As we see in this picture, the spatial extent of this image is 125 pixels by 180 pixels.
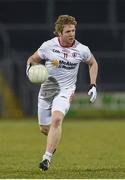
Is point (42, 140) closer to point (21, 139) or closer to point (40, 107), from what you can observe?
point (21, 139)

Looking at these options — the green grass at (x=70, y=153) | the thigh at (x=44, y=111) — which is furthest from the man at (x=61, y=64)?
the green grass at (x=70, y=153)

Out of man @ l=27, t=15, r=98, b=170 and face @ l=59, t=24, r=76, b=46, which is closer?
face @ l=59, t=24, r=76, b=46

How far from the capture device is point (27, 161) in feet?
43.3

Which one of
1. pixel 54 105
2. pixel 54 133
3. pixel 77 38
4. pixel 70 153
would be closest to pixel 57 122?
pixel 54 133

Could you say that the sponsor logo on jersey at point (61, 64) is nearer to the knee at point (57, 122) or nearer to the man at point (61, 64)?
the man at point (61, 64)

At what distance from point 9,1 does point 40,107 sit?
25.6 m

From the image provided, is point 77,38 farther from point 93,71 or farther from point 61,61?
point 61,61

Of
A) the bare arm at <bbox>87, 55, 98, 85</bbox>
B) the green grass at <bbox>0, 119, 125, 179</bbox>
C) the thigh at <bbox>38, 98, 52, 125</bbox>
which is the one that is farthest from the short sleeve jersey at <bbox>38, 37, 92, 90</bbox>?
the green grass at <bbox>0, 119, 125, 179</bbox>

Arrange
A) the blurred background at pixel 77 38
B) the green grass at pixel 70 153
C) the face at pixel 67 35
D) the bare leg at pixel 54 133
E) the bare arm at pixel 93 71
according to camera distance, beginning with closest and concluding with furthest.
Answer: the green grass at pixel 70 153 < the bare leg at pixel 54 133 < the face at pixel 67 35 < the bare arm at pixel 93 71 < the blurred background at pixel 77 38

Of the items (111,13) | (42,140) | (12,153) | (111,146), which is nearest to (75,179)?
(12,153)

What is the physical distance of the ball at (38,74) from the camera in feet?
36.7

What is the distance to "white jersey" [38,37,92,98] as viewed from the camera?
11.5 metres

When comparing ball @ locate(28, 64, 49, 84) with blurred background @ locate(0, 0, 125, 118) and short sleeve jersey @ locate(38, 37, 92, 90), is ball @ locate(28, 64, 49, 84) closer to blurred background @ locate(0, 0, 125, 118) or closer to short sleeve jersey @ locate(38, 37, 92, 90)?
short sleeve jersey @ locate(38, 37, 92, 90)

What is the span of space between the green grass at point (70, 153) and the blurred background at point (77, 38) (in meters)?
5.99
